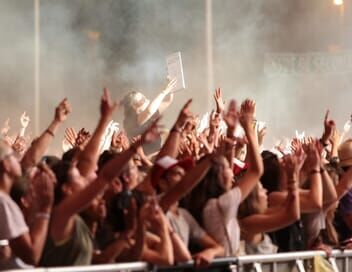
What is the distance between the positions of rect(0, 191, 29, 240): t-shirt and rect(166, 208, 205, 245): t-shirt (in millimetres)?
831

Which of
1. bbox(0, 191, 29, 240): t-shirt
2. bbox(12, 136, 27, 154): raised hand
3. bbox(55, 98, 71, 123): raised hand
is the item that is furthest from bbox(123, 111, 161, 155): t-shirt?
bbox(0, 191, 29, 240): t-shirt

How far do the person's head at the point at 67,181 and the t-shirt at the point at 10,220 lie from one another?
0.25m

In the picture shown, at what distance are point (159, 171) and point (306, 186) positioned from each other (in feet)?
4.42

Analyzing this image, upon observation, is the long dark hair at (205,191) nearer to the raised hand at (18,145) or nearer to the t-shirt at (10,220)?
the t-shirt at (10,220)

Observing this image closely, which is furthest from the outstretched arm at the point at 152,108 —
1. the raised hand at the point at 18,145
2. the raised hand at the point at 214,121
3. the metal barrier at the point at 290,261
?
the metal barrier at the point at 290,261

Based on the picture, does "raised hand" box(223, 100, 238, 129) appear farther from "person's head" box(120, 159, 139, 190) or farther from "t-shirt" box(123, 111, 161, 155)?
"t-shirt" box(123, 111, 161, 155)

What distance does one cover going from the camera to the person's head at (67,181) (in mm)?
5699

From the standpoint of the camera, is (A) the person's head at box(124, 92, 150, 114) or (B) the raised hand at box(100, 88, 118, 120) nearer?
(B) the raised hand at box(100, 88, 118, 120)

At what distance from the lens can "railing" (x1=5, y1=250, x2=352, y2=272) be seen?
5.55 m

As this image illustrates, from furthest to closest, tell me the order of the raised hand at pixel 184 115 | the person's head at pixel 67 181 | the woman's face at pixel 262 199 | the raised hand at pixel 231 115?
the woman's face at pixel 262 199, the raised hand at pixel 184 115, the raised hand at pixel 231 115, the person's head at pixel 67 181

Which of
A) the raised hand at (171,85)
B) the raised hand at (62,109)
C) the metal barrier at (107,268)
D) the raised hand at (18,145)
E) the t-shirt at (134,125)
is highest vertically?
the raised hand at (62,109)

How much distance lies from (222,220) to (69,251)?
0.93 m

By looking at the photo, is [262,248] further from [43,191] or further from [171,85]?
[171,85]

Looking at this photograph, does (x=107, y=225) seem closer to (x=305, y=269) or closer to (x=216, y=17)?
(x=305, y=269)
